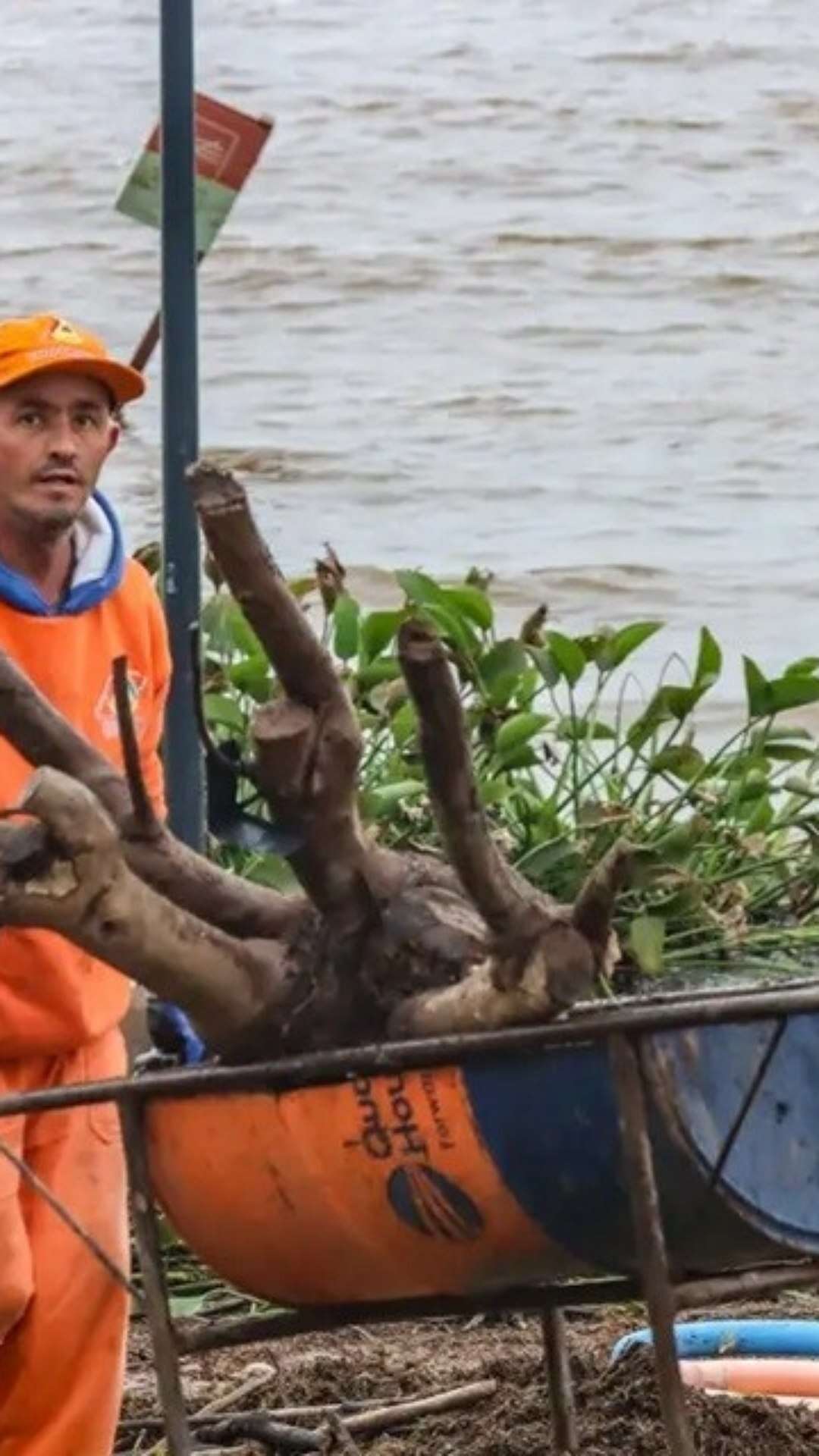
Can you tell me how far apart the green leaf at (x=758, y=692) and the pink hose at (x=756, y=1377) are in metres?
1.71

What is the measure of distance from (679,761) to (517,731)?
34 cm

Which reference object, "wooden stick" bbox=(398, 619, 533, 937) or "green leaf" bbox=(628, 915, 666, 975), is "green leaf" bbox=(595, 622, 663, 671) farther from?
"wooden stick" bbox=(398, 619, 533, 937)

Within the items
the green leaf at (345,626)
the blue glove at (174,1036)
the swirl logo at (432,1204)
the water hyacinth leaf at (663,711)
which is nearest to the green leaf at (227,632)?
the green leaf at (345,626)

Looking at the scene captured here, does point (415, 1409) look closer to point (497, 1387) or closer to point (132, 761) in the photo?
point (497, 1387)

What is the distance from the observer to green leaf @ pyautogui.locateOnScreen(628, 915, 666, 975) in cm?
648

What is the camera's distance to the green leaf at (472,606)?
279 inches

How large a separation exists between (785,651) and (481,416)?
9.71 ft

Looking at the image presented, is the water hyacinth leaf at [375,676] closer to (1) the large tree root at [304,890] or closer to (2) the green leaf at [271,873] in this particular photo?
(2) the green leaf at [271,873]

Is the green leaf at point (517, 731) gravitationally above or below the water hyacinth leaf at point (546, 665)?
below

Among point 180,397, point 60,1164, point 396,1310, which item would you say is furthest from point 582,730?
point 396,1310

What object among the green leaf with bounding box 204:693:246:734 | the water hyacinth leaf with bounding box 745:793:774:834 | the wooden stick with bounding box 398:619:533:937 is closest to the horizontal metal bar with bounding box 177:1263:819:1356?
the wooden stick with bounding box 398:619:533:937

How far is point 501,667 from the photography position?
6.95 meters

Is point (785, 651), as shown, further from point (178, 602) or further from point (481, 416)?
point (178, 602)

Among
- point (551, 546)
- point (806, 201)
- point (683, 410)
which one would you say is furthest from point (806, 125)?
point (551, 546)
